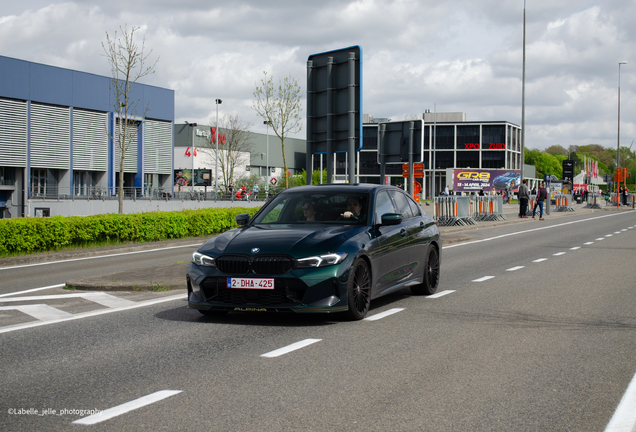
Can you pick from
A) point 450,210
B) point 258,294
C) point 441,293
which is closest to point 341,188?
point 258,294

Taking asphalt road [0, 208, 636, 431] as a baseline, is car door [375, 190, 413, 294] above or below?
above

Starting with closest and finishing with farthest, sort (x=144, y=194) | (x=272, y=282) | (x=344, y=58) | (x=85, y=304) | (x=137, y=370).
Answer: (x=137, y=370)
(x=272, y=282)
(x=85, y=304)
(x=344, y=58)
(x=144, y=194)

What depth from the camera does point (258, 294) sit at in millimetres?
7430

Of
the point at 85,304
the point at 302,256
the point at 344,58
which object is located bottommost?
the point at 85,304

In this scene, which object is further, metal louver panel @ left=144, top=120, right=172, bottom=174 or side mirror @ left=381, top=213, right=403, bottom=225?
metal louver panel @ left=144, top=120, right=172, bottom=174

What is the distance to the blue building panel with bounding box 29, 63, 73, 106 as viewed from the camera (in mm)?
51219

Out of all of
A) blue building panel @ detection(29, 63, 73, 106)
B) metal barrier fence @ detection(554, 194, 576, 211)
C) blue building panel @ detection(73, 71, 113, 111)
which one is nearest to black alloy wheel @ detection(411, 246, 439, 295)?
metal barrier fence @ detection(554, 194, 576, 211)

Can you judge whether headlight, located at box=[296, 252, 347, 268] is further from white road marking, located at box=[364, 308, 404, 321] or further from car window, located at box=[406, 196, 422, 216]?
car window, located at box=[406, 196, 422, 216]

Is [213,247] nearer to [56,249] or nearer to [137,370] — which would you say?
[137,370]

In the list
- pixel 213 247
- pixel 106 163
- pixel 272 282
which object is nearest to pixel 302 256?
pixel 272 282

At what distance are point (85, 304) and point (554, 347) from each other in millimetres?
5825

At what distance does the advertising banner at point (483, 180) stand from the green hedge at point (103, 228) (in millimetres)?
63882

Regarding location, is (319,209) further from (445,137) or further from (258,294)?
(445,137)

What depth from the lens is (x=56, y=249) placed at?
57.8 feet
